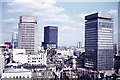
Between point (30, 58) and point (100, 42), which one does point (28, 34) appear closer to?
point (30, 58)

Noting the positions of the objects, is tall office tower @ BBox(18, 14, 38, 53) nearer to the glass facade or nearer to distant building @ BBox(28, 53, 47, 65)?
distant building @ BBox(28, 53, 47, 65)

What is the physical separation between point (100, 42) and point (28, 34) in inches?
204

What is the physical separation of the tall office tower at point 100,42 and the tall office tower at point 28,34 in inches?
165

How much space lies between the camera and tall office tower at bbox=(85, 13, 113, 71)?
7.57 m

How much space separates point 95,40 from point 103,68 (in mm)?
1432

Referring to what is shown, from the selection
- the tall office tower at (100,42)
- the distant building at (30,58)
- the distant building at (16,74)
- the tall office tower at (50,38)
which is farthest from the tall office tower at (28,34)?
the distant building at (16,74)

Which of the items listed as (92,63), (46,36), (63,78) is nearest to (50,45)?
(46,36)

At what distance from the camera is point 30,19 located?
10828 mm

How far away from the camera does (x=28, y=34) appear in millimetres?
10617

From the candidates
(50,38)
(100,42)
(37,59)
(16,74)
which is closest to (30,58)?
(37,59)

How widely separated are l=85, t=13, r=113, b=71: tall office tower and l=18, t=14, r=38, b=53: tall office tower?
13.7 ft

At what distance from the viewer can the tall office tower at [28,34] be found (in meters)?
10.4

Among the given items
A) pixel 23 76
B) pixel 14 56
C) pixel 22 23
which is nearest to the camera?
pixel 23 76

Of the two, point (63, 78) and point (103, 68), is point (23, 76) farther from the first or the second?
point (103, 68)
